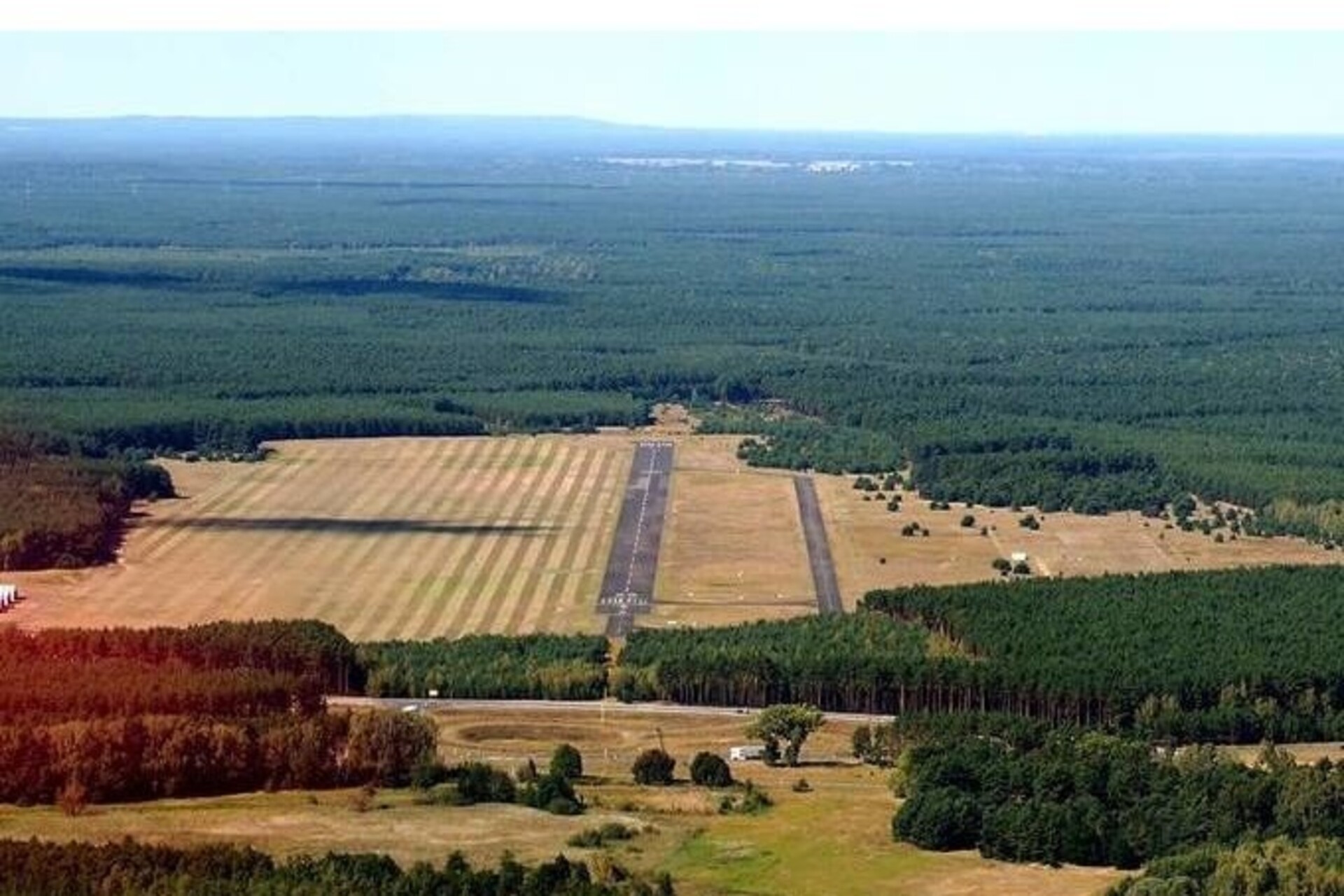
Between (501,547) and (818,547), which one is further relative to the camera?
(818,547)

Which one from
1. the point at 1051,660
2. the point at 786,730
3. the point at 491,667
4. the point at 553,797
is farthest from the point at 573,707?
the point at 1051,660

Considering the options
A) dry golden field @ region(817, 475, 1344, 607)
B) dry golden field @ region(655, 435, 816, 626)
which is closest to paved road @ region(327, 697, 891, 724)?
dry golden field @ region(655, 435, 816, 626)

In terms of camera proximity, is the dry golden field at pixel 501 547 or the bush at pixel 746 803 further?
the dry golden field at pixel 501 547

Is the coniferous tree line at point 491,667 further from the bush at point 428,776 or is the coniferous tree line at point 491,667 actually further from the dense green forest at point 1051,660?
the bush at point 428,776

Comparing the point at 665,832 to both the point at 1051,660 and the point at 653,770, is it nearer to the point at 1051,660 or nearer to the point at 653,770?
the point at 653,770

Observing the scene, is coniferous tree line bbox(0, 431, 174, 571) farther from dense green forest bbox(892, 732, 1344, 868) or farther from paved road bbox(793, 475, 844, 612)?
dense green forest bbox(892, 732, 1344, 868)

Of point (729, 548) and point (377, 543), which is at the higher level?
point (729, 548)

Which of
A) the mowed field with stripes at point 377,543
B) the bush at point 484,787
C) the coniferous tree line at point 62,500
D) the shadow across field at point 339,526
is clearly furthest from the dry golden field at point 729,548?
the bush at point 484,787
